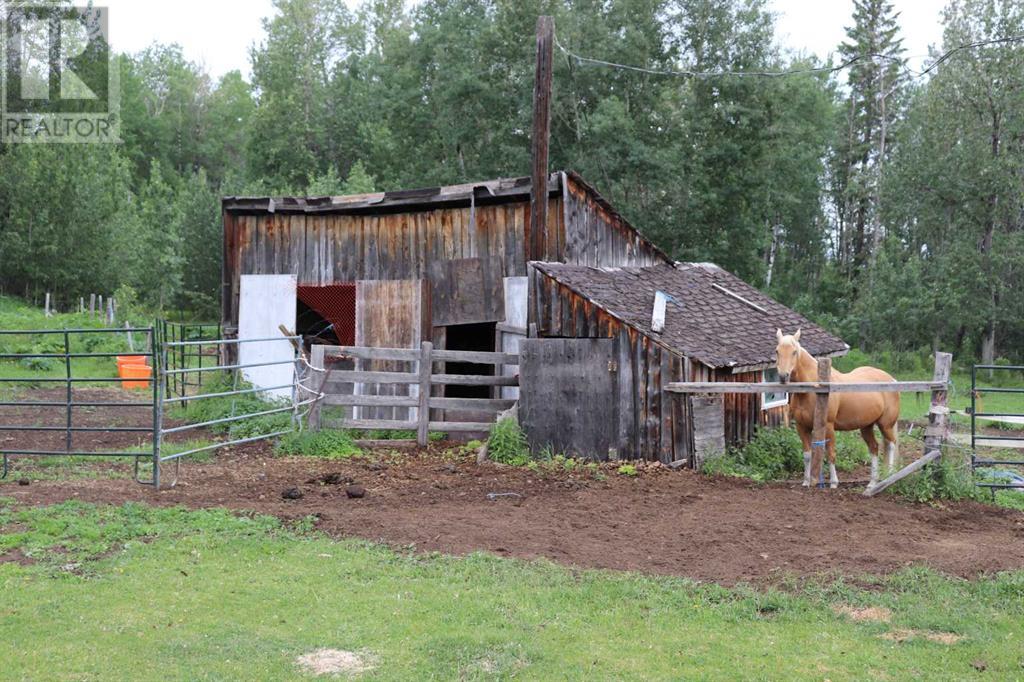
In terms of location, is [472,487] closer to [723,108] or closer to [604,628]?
[604,628]

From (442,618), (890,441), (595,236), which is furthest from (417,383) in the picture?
(442,618)

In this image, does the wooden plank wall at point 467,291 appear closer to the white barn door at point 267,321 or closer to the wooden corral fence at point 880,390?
the white barn door at point 267,321

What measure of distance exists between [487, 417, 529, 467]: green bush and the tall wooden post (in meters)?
2.84

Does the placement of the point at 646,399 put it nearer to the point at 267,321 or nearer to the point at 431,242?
the point at 431,242

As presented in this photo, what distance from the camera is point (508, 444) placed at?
13.1m

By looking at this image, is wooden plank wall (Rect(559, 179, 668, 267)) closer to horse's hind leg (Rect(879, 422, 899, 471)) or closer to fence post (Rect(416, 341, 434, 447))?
fence post (Rect(416, 341, 434, 447))

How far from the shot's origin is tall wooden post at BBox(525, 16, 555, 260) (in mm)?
13922

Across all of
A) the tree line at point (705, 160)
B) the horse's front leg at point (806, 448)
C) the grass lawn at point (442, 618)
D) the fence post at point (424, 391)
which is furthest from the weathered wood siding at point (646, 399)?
the tree line at point (705, 160)

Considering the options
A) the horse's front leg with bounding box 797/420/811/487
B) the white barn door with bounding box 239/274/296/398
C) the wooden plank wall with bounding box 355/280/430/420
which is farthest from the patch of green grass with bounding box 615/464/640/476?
the white barn door with bounding box 239/274/296/398

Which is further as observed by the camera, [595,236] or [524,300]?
[595,236]

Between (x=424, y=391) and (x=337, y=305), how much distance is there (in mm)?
4422

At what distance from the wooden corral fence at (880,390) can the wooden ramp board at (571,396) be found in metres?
1.64

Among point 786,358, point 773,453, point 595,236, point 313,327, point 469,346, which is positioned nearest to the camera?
point 786,358

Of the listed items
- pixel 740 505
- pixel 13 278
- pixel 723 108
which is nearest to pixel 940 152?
pixel 723 108
